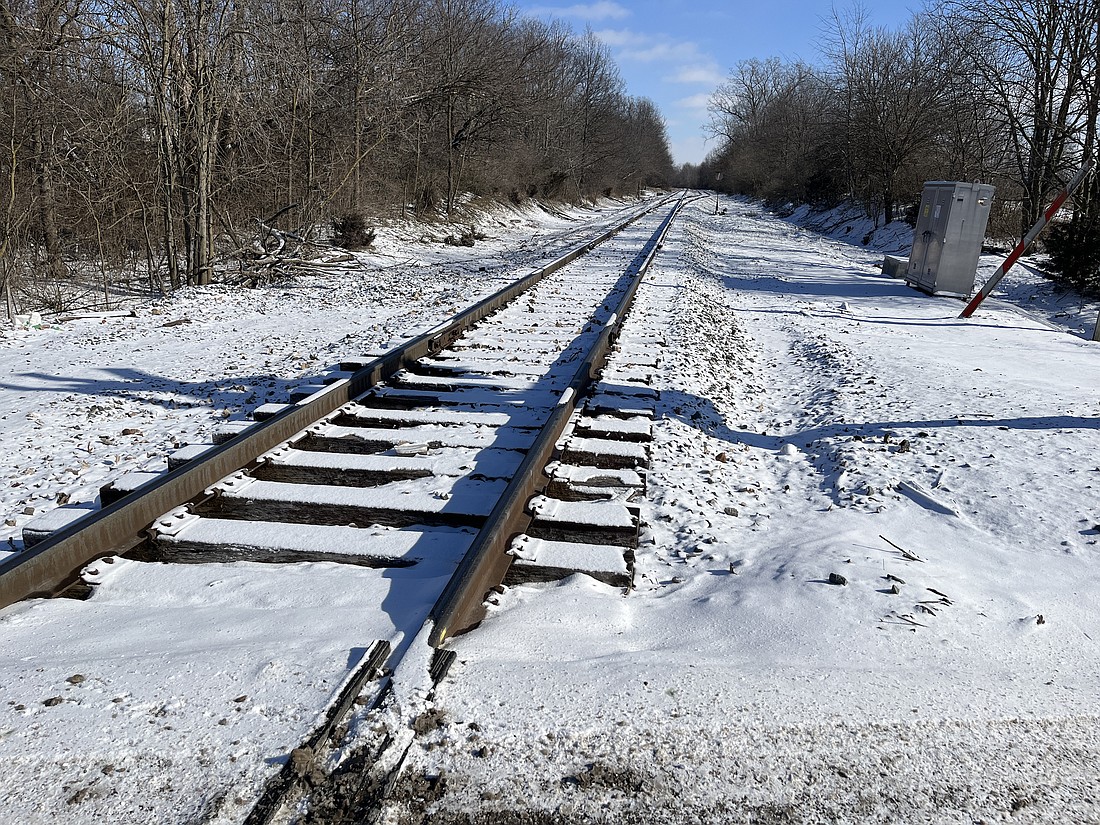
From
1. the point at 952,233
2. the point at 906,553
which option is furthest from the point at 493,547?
the point at 952,233

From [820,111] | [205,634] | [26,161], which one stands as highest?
[820,111]

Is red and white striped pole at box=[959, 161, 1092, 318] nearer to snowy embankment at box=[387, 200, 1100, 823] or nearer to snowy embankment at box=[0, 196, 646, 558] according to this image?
→ snowy embankment at box=[387, 200, 1100, 823]

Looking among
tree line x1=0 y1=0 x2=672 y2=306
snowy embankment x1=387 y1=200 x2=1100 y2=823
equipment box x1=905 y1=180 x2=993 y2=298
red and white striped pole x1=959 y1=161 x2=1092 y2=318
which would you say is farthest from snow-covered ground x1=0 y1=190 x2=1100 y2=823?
equipment box x1=905 y1=180 x2=993 y2=298

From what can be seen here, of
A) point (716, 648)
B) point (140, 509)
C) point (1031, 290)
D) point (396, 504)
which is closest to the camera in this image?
point (716, 648)

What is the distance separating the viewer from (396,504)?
161 inches

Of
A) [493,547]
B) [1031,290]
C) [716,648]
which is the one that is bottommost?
[716,648]

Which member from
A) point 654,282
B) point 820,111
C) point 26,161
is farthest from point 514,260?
point 820,111

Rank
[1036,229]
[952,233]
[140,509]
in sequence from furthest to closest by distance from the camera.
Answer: [952,233] < [1036,229] < [140,509]

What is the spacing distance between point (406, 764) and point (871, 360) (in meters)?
7.83

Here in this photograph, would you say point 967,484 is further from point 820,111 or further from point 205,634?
point 820,111

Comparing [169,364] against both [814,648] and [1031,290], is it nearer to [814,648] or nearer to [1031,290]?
[814,648]

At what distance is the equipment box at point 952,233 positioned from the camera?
1403cm

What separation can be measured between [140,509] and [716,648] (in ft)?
9.02

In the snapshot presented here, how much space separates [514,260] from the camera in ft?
63.2
